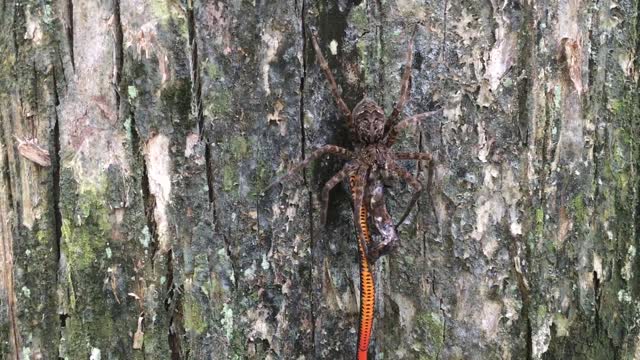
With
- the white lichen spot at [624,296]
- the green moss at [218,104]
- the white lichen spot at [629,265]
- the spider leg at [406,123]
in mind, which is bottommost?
the white lichen spot at [624,296]

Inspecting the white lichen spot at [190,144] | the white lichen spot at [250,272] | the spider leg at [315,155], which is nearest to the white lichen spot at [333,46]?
the spider leg at [315,155]

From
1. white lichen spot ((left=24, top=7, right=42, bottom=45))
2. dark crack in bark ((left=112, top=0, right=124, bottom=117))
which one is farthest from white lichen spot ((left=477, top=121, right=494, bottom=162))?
white lichen spot ((left=24, top=7, right=42, bottom=45))

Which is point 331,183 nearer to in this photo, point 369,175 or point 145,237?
point 369,175

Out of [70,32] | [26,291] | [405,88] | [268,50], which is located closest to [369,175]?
[405,88]

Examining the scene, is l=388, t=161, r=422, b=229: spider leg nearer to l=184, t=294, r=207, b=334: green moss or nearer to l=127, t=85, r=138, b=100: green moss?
l=184, t=294, r=207, b=334: green moss

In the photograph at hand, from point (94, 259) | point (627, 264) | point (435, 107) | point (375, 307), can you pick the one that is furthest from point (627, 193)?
point (94, 259)

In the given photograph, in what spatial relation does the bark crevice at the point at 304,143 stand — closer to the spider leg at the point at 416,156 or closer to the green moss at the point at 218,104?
the green moss at the point at 218,104

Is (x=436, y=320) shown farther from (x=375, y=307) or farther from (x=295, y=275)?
(x=295, y=275)
